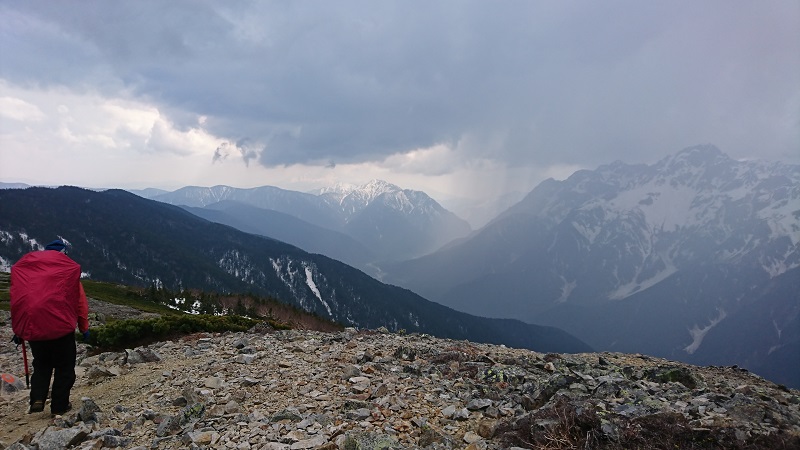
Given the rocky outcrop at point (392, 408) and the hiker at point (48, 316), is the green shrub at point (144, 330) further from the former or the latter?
the hiker at point (48, 316)

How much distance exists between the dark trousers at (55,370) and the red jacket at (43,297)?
0.42 meters

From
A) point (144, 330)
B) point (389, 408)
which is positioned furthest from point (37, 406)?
point (144, 330)

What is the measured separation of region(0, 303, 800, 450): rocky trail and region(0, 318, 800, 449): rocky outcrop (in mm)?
35

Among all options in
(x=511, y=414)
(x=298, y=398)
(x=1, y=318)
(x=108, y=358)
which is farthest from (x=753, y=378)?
(x=1, y=318)

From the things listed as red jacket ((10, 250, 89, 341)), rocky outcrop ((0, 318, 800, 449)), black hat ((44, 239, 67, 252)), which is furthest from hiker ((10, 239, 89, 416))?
rocky outcrop ((0, 318, 800, 449))

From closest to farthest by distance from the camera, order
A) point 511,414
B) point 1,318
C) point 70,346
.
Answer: point 511,414 → point 70,346 → point 1,318

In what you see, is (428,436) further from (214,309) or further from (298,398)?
(214,309)

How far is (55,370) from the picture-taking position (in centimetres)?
1038

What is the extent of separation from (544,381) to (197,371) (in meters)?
10.3

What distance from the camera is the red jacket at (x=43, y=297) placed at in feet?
32.0

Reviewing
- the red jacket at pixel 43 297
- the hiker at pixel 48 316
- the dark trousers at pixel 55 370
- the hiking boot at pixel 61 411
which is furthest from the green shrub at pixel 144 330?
the red jacket at pixel 43 297

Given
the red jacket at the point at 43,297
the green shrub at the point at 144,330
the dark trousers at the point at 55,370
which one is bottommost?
the green shrub at the point at 144,330

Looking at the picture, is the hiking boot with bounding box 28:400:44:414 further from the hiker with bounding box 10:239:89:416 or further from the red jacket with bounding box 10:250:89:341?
the red jacket with bounding box 10:250:89:341

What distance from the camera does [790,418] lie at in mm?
7238
